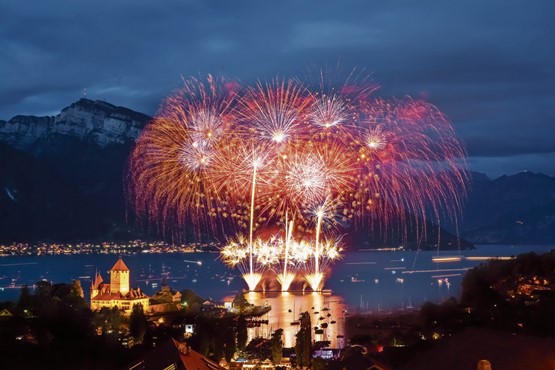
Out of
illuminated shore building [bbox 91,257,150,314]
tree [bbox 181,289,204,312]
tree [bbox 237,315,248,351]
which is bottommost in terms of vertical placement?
tree [bbox 237,315,248,351]

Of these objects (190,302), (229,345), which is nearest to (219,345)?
(229,345)

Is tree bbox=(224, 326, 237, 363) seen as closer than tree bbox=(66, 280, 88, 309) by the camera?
Yes

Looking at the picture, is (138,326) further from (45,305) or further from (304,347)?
(304,347)

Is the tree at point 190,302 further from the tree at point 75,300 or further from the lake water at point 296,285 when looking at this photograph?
the tree at point 75,300

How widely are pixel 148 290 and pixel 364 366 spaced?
221 ft

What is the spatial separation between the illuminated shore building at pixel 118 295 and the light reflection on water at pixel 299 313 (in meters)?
7.04

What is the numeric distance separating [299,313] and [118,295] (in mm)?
13766

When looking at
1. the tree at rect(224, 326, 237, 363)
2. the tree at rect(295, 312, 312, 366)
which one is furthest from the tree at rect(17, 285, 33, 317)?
the tree at rect(295, 312, 312, 366)

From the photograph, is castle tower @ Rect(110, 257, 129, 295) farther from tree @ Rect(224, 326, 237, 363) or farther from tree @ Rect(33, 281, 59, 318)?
tree @ Rect(224, 326, 237, 363)

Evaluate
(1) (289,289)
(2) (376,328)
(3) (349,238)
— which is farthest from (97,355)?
(3) (349,238)

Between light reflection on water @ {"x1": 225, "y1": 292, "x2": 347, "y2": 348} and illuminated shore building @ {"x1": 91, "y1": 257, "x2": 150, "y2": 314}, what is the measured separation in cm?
704

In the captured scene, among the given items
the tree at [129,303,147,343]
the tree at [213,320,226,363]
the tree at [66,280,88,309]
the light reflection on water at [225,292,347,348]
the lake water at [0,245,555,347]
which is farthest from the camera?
the lake water at [0,245,555,347]

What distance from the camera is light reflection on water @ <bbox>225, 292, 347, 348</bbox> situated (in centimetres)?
4269

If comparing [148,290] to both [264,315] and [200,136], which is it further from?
[200,136]
